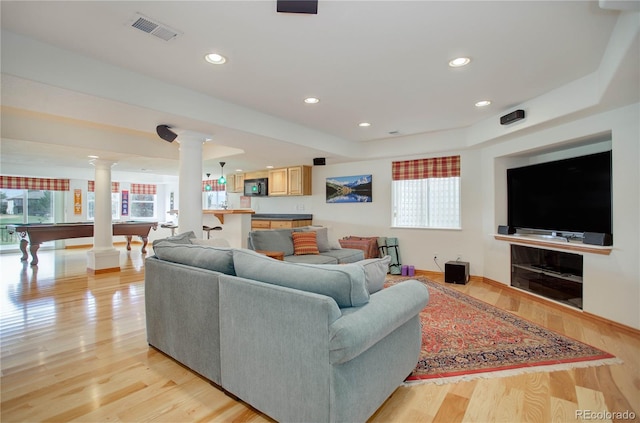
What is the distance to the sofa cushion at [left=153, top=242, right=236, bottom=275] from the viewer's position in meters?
2.07

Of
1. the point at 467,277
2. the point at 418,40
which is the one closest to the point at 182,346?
the point at 418,40

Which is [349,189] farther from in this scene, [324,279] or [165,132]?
[324,279]

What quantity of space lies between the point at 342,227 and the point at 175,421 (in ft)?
16.7

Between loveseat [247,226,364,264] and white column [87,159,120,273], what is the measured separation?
3.03m

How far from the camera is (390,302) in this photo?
174cm

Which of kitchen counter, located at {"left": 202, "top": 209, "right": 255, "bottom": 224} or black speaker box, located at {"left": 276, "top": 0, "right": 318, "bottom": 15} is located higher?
black speaker box, located at {"left": 276, "top": 0, "right": 318, "bottom": 15}

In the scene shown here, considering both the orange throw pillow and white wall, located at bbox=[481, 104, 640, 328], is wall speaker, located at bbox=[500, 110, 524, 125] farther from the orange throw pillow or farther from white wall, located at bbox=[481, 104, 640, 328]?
the orange throw pillow

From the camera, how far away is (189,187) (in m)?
3.84

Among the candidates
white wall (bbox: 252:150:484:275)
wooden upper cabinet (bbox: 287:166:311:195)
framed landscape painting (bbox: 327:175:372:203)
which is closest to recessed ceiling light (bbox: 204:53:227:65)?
white wall (bbox: 252:150:484:275)

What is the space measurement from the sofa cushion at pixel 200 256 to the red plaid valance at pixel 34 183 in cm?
874

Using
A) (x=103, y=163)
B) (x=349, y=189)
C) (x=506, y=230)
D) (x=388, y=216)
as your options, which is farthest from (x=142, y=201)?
(x=506, y=230)

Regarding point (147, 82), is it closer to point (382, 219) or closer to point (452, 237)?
point (382, 219)

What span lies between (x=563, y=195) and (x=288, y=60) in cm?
Result: 370

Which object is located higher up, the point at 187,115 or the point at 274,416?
the point at 187,115
